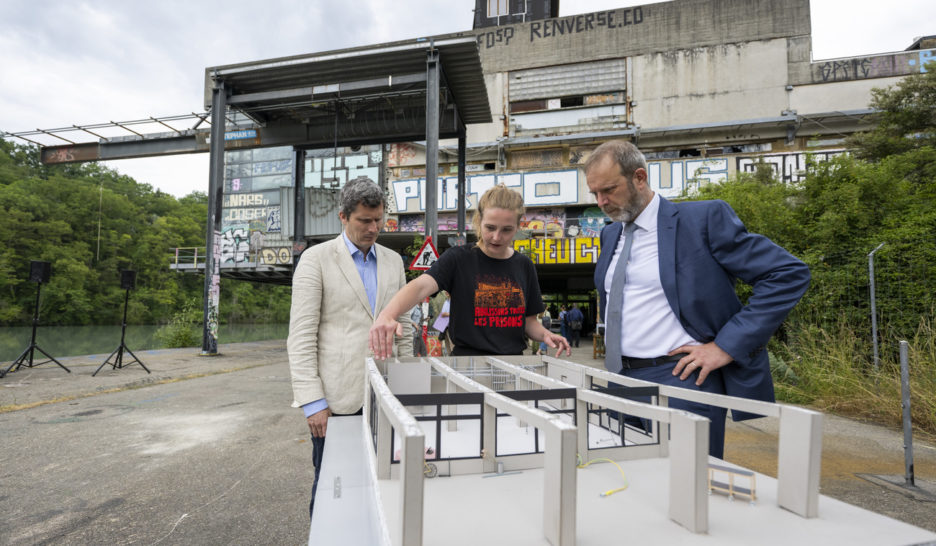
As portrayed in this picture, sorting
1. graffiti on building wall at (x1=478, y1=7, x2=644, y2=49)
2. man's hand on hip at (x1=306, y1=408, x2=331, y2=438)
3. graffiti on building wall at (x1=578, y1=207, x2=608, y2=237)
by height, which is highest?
graffiti on building wall at (x1=478, y1=7, x2=644, y2=49)

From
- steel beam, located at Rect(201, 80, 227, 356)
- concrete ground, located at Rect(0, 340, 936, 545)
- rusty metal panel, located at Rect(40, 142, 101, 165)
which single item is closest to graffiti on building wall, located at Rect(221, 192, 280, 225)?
rusty metal panel, located at Rect(40, 142, 101, 165)

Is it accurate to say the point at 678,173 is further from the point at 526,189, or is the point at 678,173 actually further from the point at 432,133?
the point at 432,133

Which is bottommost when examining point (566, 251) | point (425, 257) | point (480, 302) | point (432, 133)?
point (480, 302)

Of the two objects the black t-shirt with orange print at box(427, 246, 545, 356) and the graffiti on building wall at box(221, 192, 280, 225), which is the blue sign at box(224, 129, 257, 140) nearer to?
the black t-shirt with orange print at box(427, 246, 545, 356)

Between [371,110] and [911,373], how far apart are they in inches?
474

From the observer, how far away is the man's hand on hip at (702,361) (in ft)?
4.31

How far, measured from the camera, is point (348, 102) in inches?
486

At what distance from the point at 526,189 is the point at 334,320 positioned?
21.7 metres

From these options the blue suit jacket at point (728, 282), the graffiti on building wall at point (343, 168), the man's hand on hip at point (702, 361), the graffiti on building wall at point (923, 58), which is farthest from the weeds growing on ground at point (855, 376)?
the graffiti on building wall at point (923, 58)

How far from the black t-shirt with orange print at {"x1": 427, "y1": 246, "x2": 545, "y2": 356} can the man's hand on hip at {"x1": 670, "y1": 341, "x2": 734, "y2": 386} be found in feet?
2.98

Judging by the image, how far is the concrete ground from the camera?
8.95ft

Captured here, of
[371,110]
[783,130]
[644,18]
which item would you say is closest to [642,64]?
[644,18]

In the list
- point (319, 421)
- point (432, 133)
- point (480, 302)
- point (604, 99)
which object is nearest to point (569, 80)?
point (604, 99)

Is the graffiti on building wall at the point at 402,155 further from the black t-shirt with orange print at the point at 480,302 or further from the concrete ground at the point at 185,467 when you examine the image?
the black t-shirt with orange print at the point at 480,302
